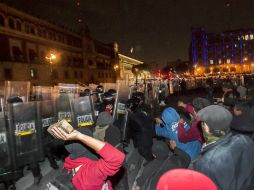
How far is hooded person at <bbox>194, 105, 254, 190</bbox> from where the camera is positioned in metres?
2.26

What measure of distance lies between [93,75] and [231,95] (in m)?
57.0

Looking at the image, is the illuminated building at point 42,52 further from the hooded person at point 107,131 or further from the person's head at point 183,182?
the person's head at point 183,182

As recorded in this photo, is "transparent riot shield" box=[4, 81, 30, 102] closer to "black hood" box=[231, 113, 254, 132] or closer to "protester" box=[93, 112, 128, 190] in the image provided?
"protester" box=[93, 112, 128, 190]

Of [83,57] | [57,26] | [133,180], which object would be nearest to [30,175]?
[133,180]

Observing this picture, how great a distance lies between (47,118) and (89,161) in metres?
4.82

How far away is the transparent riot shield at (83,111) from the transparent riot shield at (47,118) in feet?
1.93

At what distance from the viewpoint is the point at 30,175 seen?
6.38 metres

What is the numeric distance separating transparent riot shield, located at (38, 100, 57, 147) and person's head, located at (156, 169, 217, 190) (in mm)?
5495

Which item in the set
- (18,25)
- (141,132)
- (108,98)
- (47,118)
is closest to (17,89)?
(47,118)

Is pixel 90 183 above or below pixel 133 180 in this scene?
above

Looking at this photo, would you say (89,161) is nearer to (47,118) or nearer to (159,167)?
(159,167)

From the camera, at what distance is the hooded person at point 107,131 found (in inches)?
165

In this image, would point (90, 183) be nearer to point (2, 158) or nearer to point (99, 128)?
point (99, 128)

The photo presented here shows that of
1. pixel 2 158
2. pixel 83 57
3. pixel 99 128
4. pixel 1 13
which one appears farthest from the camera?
pixel 83 57
